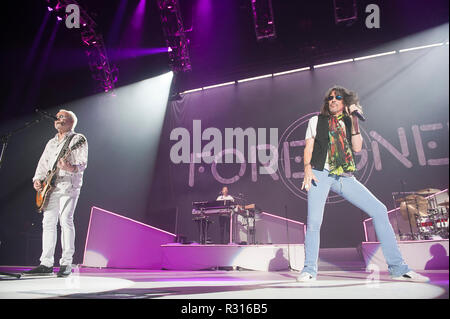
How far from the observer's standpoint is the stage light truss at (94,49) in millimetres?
5855

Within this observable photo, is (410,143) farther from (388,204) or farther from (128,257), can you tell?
(128,257)

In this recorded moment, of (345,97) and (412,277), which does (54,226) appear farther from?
(412,277)

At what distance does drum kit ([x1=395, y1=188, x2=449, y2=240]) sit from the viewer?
4482mm

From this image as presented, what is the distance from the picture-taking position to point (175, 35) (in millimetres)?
6621

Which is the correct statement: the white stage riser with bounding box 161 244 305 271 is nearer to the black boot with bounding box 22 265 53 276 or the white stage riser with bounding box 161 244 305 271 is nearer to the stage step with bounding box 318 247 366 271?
the stage step with bounding box 318 247 366 271

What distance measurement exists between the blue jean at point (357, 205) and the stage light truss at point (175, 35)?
5.37 m

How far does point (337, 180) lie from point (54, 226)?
3.01 metres

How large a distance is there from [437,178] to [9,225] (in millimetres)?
9063

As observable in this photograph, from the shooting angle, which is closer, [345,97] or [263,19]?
[345,97]

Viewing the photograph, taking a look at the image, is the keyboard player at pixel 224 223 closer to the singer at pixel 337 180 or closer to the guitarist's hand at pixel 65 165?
the guitarist's hand at pixel 65 165

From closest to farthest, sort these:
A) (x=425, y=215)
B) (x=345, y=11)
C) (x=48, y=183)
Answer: (x=48, y=183)
(x=425, y=215)
(x=345, y=11)

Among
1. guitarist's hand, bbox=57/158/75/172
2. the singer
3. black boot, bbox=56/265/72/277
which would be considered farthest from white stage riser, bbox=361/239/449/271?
guitarist's hand, bbox=57/158/75/172

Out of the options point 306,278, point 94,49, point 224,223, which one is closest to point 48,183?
point 306,278

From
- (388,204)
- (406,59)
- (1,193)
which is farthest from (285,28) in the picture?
(1,193)
